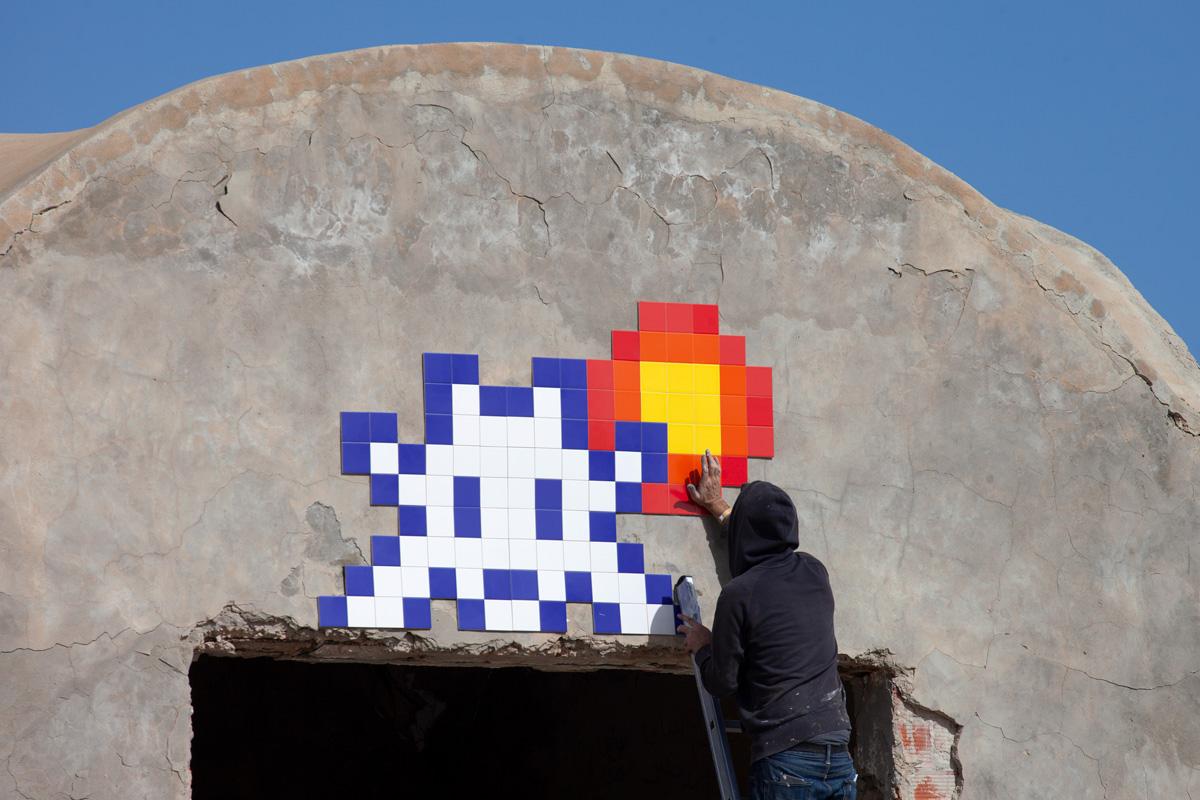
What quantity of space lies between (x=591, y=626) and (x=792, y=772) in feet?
2.57

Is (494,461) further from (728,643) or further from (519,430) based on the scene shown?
(728,643)

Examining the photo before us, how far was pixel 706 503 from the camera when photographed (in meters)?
4.93

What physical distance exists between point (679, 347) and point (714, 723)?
4.00 ft

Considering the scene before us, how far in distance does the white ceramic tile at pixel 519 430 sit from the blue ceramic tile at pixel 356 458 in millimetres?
460

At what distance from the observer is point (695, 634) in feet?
15.5

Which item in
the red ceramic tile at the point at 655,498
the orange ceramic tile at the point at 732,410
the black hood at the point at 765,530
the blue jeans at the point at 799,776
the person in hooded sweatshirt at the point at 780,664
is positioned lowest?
the blue jeans at the point at 799,776

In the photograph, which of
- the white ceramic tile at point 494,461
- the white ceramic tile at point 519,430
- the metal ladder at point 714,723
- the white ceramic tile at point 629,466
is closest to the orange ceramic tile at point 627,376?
the white ceramic tile at point 629,466

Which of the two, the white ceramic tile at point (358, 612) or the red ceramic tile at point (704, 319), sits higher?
the red ceramic tile at point (704, 319)

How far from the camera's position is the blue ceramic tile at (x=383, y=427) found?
472 centimetres

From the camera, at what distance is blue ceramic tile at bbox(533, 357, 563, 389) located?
193 inches

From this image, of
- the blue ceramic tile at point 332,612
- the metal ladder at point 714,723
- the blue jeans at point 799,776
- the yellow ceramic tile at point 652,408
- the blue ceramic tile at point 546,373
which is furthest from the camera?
the yellow ceramic tile at point 652,408

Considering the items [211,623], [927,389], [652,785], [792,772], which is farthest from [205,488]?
[652,785]

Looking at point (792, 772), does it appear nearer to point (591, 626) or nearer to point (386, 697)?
point (591, 626)

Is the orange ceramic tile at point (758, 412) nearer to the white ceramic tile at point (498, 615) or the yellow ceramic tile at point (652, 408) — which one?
the yellow ceramic tile at point (652, 408)
